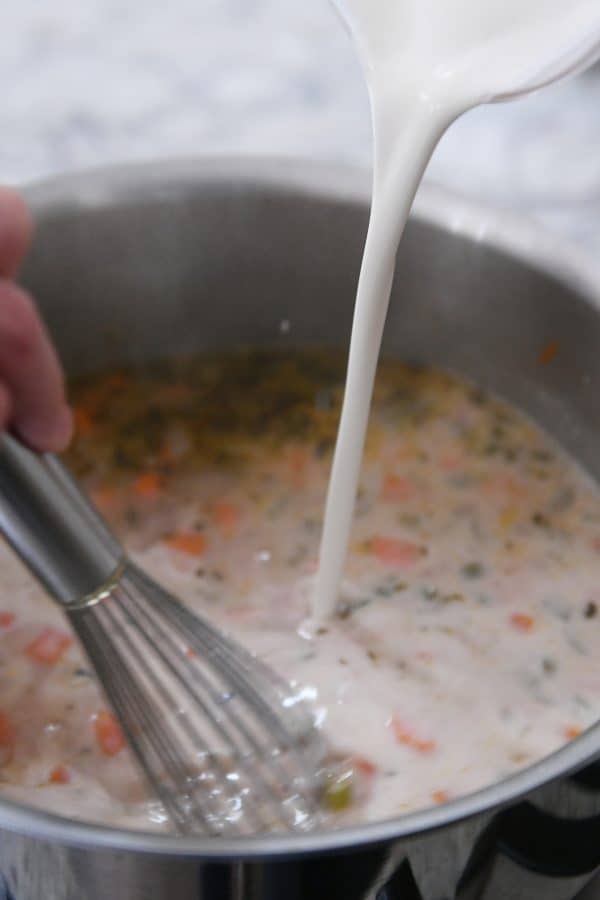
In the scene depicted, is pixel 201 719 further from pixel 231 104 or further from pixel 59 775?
pixel 231 104

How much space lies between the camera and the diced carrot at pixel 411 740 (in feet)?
2.19

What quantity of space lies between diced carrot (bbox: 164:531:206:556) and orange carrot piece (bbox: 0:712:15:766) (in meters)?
0.18

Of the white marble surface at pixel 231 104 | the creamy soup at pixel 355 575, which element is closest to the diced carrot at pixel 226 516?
the creamy soup at pixel 355 575

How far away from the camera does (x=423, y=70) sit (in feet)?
2.01

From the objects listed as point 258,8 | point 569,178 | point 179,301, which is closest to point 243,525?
point 179,301

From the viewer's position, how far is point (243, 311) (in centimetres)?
94

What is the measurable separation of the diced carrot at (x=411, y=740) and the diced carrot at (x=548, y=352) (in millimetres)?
317

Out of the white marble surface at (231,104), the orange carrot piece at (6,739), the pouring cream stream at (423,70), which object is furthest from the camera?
the white marble surface at (231,104)

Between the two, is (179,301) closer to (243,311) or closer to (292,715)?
(243,311)

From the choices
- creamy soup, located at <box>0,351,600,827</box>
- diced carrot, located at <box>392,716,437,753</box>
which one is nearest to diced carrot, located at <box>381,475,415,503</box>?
creamy soup, located at <box>0,351,600,827</box>

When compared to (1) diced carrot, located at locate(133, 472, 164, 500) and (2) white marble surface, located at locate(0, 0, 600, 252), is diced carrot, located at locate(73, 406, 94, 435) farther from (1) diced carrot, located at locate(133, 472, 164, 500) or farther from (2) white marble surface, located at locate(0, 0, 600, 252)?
(2) white marble surface, located at locate(0, 0, 600, 252)

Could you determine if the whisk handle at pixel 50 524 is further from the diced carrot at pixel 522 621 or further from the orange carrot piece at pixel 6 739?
the diced carrot at pixel 522 621

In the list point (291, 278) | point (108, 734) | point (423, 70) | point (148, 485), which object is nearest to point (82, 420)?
point (148, 485)

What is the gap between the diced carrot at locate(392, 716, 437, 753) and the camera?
67 cm
